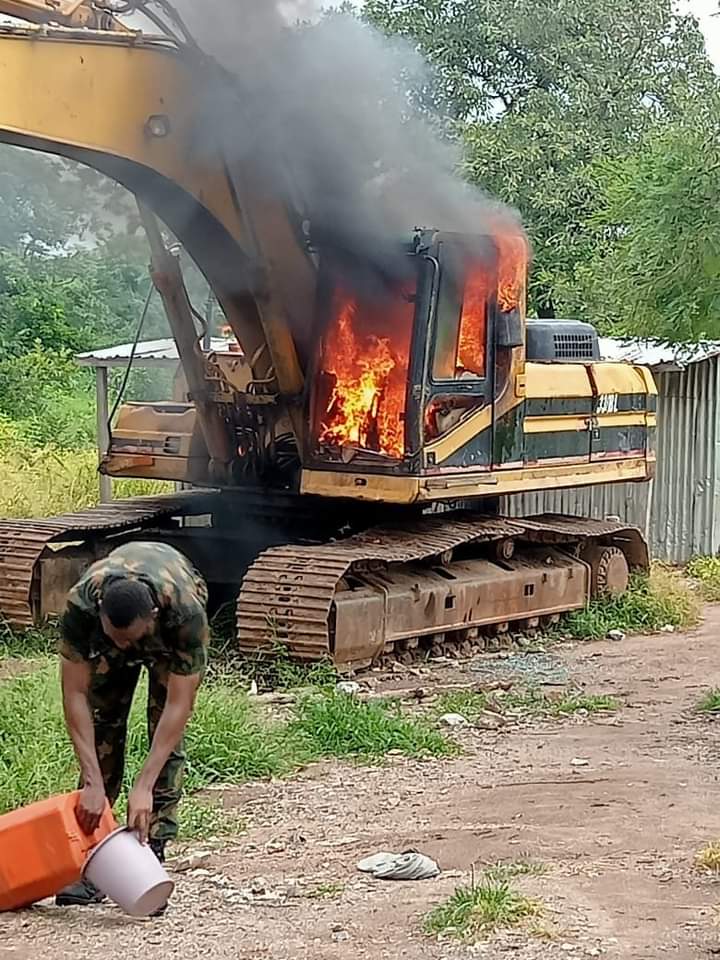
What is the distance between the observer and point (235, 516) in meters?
12.7

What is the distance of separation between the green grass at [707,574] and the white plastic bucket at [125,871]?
1082 cm

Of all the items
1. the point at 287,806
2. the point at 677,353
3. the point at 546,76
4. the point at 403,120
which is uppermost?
the point at 546,76

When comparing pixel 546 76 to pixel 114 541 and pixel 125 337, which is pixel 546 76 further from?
pixel 114 541

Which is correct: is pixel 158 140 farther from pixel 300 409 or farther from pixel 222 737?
pixel 222 737

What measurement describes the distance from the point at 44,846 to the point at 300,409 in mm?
6002

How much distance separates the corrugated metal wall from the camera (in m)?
18.1

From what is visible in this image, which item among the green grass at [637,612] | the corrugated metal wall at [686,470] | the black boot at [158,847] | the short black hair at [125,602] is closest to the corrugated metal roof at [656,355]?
the corrugated metal wall at [686,470]

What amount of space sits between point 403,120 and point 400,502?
2592 millimetres

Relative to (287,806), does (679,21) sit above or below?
above

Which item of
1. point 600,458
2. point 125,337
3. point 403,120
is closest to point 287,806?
point 403,120

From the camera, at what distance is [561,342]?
14.1 m

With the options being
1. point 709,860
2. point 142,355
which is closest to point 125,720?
point 709,860

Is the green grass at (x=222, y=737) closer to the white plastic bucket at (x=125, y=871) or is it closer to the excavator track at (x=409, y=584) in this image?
the excavator track at (x=409, y=584)

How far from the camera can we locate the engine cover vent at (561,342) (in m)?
13.9
